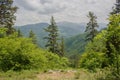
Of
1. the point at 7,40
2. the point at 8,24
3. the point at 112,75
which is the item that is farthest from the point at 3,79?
the point at 8,24

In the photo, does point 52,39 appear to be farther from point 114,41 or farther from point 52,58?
point 114,41

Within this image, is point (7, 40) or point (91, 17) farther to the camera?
point (91, 17)

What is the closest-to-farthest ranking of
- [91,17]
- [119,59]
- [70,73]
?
[119,59], [70,73], [91,17]

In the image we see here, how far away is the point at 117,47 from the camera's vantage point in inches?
627

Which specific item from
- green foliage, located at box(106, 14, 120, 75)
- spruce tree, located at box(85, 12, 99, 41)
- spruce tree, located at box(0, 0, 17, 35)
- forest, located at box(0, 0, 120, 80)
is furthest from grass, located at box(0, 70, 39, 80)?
spruce tree, located at box(85, 12, 99, 41)

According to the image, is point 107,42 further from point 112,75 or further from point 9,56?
point 9,56

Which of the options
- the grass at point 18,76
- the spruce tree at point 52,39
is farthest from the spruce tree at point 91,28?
the grass at point 18,76

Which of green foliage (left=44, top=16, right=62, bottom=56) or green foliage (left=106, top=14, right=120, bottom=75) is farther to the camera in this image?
green foliage (left=44, top=16, right=62, bottom=56)

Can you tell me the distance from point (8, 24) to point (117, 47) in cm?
3336

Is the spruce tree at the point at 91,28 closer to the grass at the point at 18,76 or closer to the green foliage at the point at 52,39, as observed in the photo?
the green foliage at the point at 52,39

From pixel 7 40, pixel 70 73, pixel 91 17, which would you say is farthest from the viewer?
pixel 91 17

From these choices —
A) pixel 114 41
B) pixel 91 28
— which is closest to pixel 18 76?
pixel 114 41

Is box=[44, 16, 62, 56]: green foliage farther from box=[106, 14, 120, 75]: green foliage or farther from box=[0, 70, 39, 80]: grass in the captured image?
box=[106, 14, 120, 75]: green foliage

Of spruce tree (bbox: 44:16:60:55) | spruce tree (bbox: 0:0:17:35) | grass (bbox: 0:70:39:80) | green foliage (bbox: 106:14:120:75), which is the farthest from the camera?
spruce tree (bbox: 44:16:60:55)
